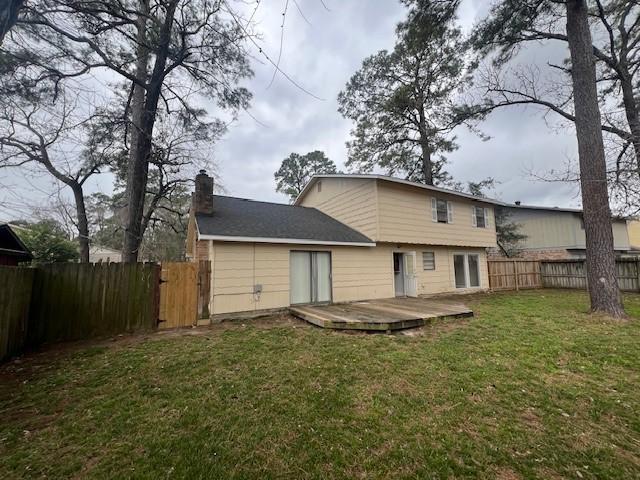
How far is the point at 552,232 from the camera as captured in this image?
67.5 ft

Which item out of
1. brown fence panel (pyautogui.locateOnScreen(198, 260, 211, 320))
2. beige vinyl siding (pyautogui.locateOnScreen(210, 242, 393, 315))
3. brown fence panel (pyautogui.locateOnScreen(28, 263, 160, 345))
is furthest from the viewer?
beige vinyl siding (pyautogui.locateOnScreen(210, 242, 393, 315))

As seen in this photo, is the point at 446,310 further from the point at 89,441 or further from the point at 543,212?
the point at 543,212

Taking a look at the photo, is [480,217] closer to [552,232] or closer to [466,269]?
[466,269]

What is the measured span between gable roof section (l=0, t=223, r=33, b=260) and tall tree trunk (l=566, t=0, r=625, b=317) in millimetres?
19544

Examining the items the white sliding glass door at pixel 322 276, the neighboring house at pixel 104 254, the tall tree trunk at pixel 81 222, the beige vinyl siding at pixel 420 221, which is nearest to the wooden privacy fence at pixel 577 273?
the beige vinyl siding at pixel 420 221

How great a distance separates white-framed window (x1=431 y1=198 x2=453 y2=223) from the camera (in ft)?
39.6

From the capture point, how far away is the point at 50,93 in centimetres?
645

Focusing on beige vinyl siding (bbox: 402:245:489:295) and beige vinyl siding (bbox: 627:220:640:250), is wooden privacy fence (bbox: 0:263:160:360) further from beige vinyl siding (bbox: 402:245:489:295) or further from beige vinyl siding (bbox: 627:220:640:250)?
beige vinyl siding (bbox: 627:220:640:250)

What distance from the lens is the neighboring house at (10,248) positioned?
10430 mm

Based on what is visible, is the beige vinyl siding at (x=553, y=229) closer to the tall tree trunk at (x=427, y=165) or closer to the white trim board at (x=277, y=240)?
the tall tree trunk at (x=427, y=165)

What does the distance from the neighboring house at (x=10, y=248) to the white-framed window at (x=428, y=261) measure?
55.5 ft

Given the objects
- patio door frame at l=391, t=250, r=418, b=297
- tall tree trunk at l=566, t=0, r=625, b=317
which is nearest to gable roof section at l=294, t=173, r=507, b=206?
patio door frame at l=391, t=250, r=418, b=297

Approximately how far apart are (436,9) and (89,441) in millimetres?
10949

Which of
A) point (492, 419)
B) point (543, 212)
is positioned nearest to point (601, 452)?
point (492, 419)
